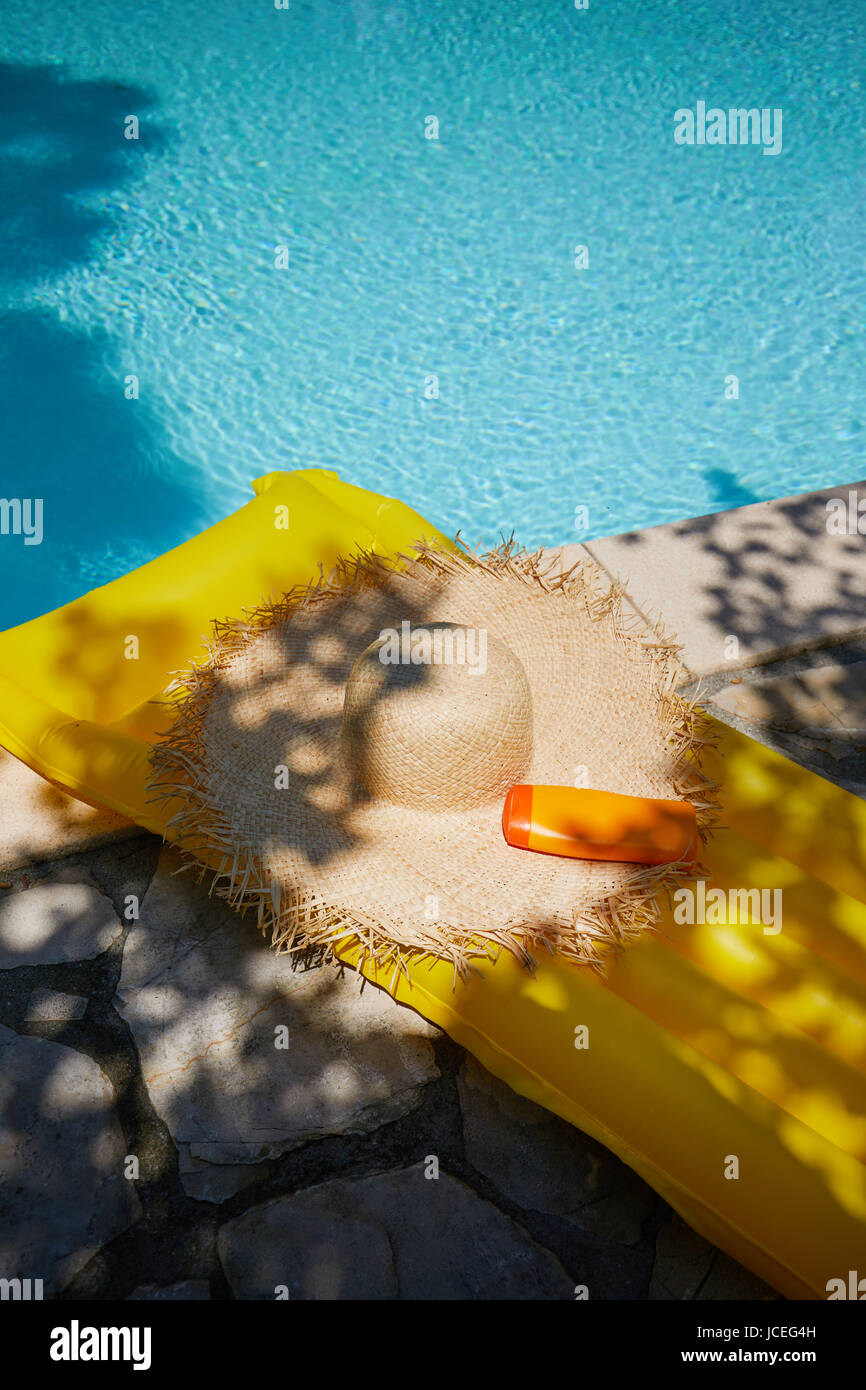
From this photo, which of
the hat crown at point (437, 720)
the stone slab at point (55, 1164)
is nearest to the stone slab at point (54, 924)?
the stone slab at point (55, 1164)

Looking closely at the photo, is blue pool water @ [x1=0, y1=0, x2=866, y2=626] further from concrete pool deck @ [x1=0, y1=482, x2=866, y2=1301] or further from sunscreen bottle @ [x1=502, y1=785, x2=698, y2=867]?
sunscreen bottle @ [x1=502, y1=785, x2=698, y2=867]

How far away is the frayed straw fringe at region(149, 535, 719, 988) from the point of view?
1.88 m

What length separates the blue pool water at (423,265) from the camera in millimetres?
4688

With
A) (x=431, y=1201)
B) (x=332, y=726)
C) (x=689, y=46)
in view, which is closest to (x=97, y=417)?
(x=332, y=726)

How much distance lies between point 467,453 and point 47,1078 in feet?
11.3

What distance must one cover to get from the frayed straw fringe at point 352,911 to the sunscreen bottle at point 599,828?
0.15 ft

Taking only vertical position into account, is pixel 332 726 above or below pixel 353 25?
below

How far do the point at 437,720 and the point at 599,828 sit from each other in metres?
0.37

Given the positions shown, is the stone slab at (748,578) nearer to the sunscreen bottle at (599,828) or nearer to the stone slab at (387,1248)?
the sunscreen bottle at (599,828)

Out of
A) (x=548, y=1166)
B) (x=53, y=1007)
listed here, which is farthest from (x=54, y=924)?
(x=548, y=1166)

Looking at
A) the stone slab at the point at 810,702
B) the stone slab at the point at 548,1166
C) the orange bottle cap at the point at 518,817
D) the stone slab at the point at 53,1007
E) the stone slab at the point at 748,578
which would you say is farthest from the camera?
the stone slab at the point at 748,578

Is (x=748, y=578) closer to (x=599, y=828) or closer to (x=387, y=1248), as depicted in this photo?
(x=599, y=828)

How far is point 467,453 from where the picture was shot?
4.76 m
